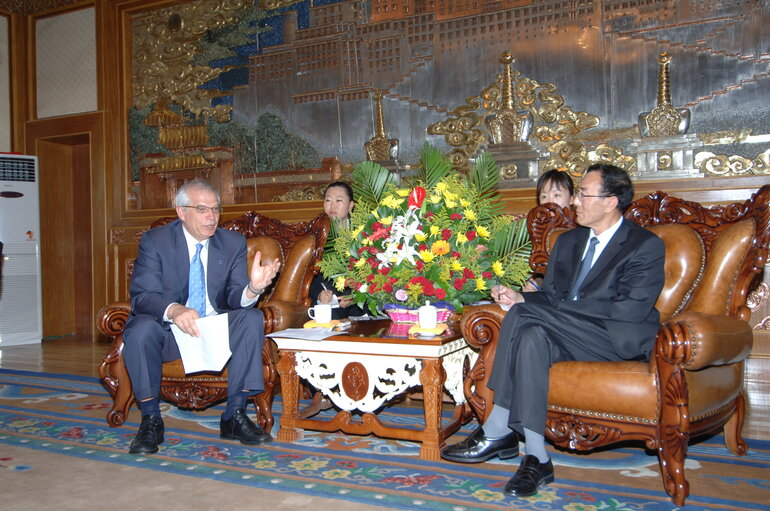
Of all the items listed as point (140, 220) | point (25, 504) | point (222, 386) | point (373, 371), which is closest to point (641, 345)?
point (373, 371)

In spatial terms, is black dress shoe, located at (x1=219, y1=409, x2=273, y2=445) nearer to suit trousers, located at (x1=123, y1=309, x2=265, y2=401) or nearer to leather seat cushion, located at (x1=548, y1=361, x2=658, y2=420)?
suit trousers, located at (x1=123, y1=309, x2=265, y2=401)

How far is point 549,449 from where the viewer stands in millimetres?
Answer: 2795

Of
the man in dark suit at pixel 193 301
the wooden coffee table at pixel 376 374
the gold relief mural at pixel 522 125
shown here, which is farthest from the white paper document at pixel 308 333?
the gold relief mural at pixel 522 125

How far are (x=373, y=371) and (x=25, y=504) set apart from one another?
4.53ft

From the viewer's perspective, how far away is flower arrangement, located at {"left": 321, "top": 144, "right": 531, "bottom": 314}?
9.13ft

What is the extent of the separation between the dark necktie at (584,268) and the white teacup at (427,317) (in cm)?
60

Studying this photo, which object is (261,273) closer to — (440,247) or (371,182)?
(371,182)

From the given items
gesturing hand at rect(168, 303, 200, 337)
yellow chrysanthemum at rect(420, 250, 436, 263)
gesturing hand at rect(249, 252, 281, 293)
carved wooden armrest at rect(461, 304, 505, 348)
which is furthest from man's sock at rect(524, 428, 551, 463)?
gesturing hand at rect(168, 303, 200, 337)

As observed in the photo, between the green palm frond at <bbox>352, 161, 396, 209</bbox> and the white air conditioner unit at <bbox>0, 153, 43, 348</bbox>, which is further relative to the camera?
the white air conditioner unit at <bbox>0, 153, 43, 348</bbox>

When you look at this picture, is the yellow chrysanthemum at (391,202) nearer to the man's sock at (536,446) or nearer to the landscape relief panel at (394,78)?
the man's sock at (536,446)

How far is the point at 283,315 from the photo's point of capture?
3.31 m

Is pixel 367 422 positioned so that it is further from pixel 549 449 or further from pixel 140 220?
pixel 140 220

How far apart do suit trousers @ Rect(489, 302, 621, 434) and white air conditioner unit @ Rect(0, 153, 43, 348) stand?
5.57 meters

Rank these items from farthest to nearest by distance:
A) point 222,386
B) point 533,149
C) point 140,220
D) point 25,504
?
point 140,220 < point 533,149 < point 222,386 < point 25,504
